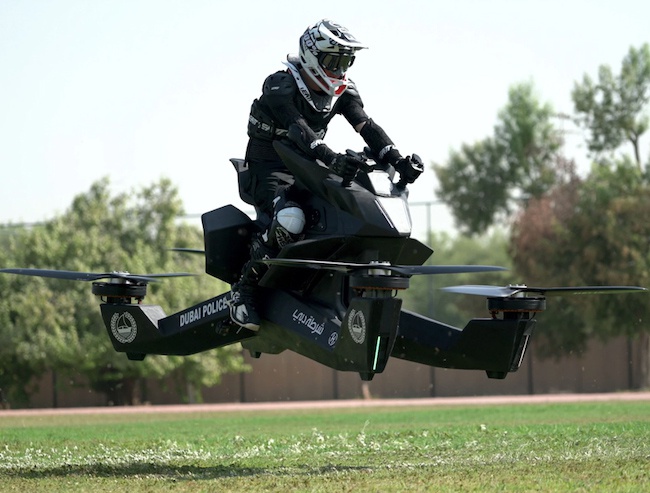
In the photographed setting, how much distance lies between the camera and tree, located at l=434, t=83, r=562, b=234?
65.1m

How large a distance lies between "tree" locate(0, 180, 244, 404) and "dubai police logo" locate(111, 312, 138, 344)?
25027 millimetres

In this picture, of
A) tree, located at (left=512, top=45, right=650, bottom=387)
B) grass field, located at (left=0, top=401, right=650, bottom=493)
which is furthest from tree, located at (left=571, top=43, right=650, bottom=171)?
grass field, located at (left=0, top=401, right=650, bottom=493)

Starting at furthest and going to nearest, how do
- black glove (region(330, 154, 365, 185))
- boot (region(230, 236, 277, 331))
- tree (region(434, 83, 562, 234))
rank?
tree (region(434, 83, 562, 234)) → boot (region(230, 236, 277, 331)) → black glove (region(330, 154, 365, 185))

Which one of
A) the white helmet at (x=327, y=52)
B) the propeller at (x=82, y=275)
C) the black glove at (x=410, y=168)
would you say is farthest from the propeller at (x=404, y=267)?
the propeller at (x=82, y=275)

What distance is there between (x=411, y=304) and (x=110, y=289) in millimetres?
40548

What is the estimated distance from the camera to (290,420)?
24.1m

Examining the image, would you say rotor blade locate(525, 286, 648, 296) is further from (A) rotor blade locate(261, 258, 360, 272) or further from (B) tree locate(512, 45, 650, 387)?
(B) tree locate(512, 45, 650, 387)

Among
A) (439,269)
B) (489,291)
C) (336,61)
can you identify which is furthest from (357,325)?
(336,61)

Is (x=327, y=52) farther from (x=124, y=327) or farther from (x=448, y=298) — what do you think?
(x=448, y=298)

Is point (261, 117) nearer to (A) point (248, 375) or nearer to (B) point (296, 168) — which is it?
(B) point (296, 168)

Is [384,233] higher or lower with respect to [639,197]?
lower

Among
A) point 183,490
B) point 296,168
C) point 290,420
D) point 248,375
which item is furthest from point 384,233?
point 248,375

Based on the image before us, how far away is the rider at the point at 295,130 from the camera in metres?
11.7

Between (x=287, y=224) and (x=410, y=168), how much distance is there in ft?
4.38
